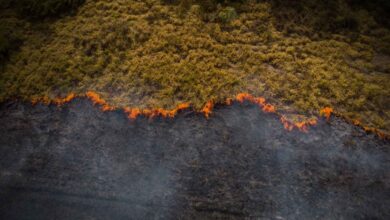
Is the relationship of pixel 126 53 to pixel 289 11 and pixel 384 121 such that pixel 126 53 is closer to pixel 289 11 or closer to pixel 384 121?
pixel 289 11

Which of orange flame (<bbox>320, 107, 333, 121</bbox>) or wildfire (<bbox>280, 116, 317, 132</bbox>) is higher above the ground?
orange flame (<bbox>320, 107, 333, 121</bbox>)

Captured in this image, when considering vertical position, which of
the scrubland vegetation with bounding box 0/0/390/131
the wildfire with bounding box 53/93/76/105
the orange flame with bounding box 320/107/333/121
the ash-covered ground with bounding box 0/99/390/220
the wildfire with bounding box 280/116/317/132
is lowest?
the ash-covered ground with bounding box 0/99/390/220

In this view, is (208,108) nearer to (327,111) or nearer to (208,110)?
(208,110)

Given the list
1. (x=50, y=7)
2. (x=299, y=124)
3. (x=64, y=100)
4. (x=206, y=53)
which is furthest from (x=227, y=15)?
(x=50, y=7)

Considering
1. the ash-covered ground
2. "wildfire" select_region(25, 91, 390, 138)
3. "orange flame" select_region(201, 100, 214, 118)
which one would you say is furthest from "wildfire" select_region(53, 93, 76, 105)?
"orange flame" select_region(201, 100, 214, 118)

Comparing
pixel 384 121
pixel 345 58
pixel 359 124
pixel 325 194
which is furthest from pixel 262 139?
pixel 345 58

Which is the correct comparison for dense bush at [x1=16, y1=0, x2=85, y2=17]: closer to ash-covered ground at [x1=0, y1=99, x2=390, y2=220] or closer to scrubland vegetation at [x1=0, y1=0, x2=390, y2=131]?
scrubland vegetation at [x1=0, y1=0, x2=390, y2=131]
